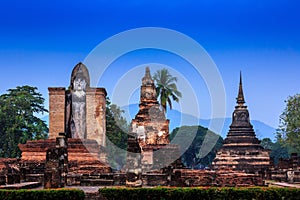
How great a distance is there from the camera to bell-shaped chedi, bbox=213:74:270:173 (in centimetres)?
3997

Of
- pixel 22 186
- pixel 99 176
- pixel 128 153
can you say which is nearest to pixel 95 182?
pixel 99 176

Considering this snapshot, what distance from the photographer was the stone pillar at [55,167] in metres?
19.8

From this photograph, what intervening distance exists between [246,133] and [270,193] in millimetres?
25923

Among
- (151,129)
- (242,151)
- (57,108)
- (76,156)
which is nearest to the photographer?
(76,156)

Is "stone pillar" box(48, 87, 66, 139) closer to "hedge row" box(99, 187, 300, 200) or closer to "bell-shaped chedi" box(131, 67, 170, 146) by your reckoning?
"bell-shaped chedi" box(131, 67, 170, 146)

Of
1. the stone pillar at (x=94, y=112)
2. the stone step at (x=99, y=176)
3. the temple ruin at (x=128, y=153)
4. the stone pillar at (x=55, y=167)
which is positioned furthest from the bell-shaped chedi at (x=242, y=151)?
the stone pillar at (x=55, y=167)

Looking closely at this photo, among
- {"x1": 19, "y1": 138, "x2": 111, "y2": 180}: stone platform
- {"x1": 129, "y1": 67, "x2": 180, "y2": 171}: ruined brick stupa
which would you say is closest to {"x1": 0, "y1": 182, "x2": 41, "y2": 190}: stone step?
{"x1": 19, "y1": 138, "x2": 111, "y2": 180}: stone platform

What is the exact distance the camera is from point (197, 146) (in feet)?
249

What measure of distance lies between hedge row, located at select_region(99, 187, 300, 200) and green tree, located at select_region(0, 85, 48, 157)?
25802 mm

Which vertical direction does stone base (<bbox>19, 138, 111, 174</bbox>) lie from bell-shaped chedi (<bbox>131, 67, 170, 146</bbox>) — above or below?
below

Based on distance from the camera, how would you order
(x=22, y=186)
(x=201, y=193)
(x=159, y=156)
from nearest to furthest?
(x=201, y=193), (x=22, y=186), (x=159, y=156)

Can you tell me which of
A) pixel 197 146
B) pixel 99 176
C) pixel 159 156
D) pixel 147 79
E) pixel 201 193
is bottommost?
pixel 201 193

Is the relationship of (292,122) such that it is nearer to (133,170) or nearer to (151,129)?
(151,129)

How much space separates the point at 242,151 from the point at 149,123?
795 cm
